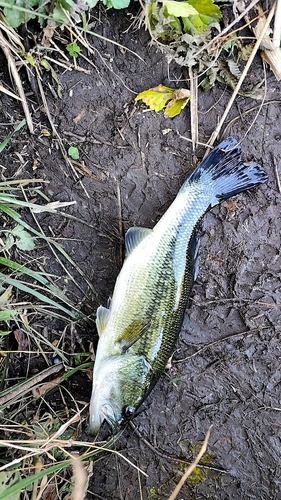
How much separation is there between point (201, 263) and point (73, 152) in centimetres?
98

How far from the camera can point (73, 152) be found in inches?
108

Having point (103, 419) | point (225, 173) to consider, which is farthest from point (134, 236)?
point (103, 419)

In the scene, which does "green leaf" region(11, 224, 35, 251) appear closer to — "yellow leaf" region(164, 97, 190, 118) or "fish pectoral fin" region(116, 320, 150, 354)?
"fish pectoral fin" region(116, 320, 150, 354)

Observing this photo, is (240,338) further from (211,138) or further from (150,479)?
(211,138)

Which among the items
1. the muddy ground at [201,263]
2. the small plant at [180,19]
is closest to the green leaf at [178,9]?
the small plant at [180,19]

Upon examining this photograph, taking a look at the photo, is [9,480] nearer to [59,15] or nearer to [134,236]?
[134,236]

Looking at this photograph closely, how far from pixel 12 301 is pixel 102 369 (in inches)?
25.5

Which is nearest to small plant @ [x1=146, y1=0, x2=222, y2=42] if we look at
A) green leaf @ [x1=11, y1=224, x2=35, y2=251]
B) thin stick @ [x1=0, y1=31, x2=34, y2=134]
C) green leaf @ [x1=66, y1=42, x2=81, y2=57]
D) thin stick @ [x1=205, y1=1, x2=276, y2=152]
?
thin stick @ [x1=205, y1=1, x2=276, y2=152]

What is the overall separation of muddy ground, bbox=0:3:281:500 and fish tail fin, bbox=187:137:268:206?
175mm

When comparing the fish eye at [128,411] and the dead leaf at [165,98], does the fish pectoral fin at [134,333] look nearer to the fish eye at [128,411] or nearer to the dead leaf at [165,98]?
the fish eye at [128,411]

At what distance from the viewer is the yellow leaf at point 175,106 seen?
2752 mm

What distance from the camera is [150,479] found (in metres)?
2.84

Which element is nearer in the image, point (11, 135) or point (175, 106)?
point (11, 135)

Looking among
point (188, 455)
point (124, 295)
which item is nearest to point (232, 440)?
point (188, 455)
